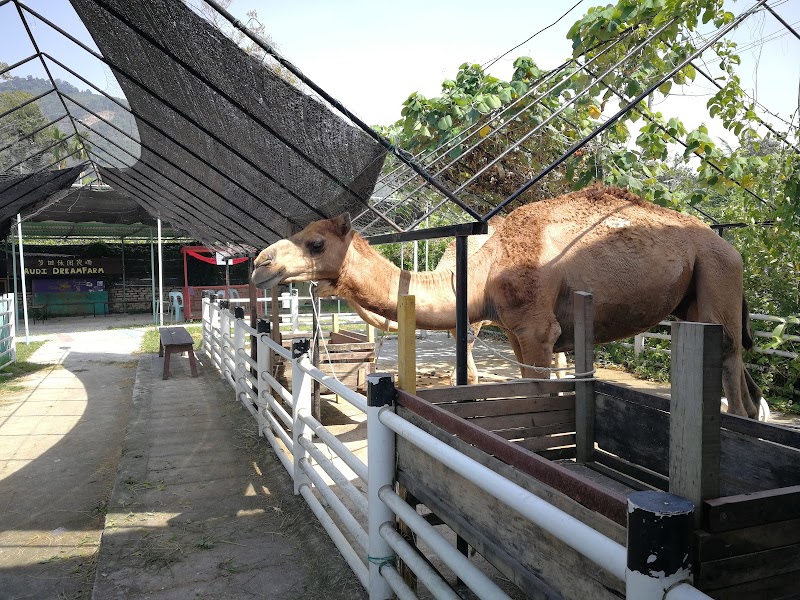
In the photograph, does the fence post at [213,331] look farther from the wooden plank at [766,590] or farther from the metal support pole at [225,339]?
the wooden plank at [766,590]

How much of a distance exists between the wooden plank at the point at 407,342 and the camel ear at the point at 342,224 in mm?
2214

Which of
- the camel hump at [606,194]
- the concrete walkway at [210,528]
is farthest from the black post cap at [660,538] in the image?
the camel hump at [606,194]

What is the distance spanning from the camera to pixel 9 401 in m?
8.45

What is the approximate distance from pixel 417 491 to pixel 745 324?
15.1 feet

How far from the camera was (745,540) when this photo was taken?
1321 mm

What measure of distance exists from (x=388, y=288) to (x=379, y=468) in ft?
8.22

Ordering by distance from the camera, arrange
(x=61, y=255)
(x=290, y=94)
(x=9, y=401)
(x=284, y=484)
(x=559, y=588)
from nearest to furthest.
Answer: (x=559, y=588), (x=290, y=94), (x=284, y=484), (x=9, y=401), (x=61, y=255)

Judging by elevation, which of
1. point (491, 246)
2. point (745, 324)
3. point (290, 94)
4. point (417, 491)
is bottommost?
point (417, 491)

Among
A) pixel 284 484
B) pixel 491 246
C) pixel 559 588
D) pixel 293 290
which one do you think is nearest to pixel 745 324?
pixel 491 246

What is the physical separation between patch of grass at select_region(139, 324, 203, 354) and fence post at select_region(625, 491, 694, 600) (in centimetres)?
1362

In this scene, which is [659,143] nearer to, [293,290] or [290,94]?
[290,94]

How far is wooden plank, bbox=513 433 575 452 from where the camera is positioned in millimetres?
3068

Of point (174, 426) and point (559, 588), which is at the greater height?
point (559, 588)

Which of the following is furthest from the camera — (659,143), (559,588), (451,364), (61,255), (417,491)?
(61,255)
